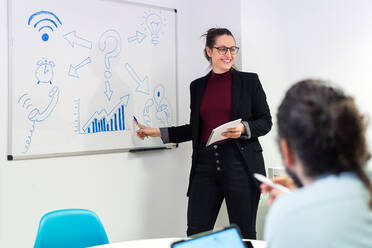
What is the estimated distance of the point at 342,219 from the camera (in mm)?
622

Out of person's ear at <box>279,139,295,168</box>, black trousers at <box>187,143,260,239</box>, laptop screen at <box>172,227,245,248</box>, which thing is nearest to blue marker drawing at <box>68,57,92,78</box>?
black trousers at <box>187,143,260,239</box>

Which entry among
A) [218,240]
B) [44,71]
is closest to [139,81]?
[44,71]

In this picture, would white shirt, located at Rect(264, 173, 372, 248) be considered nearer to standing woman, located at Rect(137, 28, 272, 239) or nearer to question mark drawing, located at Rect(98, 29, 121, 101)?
standing woman, located at Rect(137, 28, 272, 239)

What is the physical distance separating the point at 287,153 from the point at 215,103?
1727 millimetres

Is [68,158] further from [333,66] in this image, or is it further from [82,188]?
[333,66]

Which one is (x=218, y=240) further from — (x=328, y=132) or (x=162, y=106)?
(x=162, y=106)

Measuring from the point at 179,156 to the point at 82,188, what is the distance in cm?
87

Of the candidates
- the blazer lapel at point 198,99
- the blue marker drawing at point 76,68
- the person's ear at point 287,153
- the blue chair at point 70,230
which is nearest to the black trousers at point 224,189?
the blazer lapel at point 198,99

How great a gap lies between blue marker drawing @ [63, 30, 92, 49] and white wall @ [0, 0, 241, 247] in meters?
0.40

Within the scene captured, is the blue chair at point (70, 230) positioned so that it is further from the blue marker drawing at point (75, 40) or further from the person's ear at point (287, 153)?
the person's ear at point (287, 153)

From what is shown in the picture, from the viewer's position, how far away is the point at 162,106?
120 inches

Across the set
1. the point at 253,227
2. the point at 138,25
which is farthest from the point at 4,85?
the point at 253,227

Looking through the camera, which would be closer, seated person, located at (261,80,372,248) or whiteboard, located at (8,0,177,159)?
seated person, located at (261,80,372,248)

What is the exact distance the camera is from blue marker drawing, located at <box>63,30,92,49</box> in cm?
260
